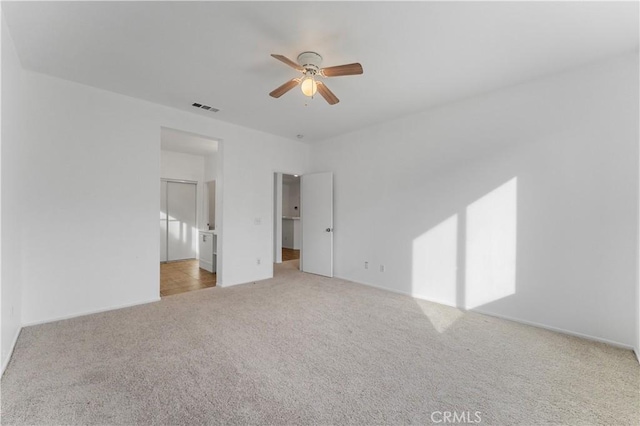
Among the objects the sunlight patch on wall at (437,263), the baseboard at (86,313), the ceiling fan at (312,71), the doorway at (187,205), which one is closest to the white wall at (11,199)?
the baseboard at (86,313)

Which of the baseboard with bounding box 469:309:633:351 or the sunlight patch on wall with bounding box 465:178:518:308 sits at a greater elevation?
the sunlight patch on wall with bounding box 465:178:518:308

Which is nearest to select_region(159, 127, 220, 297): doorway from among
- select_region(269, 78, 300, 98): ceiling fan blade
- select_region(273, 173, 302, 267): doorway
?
select_region(273, 173, 302, 267): doorway

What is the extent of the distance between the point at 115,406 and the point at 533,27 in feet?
13.5

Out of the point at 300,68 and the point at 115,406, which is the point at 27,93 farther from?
the point at 115,406

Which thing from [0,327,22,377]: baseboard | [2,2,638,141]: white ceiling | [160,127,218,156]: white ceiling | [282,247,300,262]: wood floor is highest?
[2,2,638,141]: white ceiling

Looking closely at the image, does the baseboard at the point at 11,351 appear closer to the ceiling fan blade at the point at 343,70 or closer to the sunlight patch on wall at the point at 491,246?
the ceiling fan blade at the point at 343,70

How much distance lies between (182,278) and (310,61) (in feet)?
14.6

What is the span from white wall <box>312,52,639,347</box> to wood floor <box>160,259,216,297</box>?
3.04 m

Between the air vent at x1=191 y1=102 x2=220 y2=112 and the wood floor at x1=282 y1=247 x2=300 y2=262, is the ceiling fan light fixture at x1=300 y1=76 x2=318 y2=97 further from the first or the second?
the wood floor at x1=282 y1=247 x2=300 y2=262

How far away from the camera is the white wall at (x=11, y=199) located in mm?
2141

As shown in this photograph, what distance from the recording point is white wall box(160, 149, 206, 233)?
6691 millimetres

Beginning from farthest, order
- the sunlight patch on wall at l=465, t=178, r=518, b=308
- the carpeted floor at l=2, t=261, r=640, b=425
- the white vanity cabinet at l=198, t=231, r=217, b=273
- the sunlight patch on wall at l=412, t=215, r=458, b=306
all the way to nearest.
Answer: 1. the white vanity cabinet at l=198, t=231, r=217, b=273
2. the sunlight patch on wall at l=412, t=215, r=458, b=306
3. the sunlight patch on wall at l=465, t=178, r=518, b=308
4. the carpeted floor at l=2, t=261, r=640, b=425

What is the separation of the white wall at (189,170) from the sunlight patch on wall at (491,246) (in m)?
6.32

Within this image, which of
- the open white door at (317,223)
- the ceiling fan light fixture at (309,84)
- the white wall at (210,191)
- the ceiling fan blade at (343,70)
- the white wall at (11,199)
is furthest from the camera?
the white wall at (210,191)
